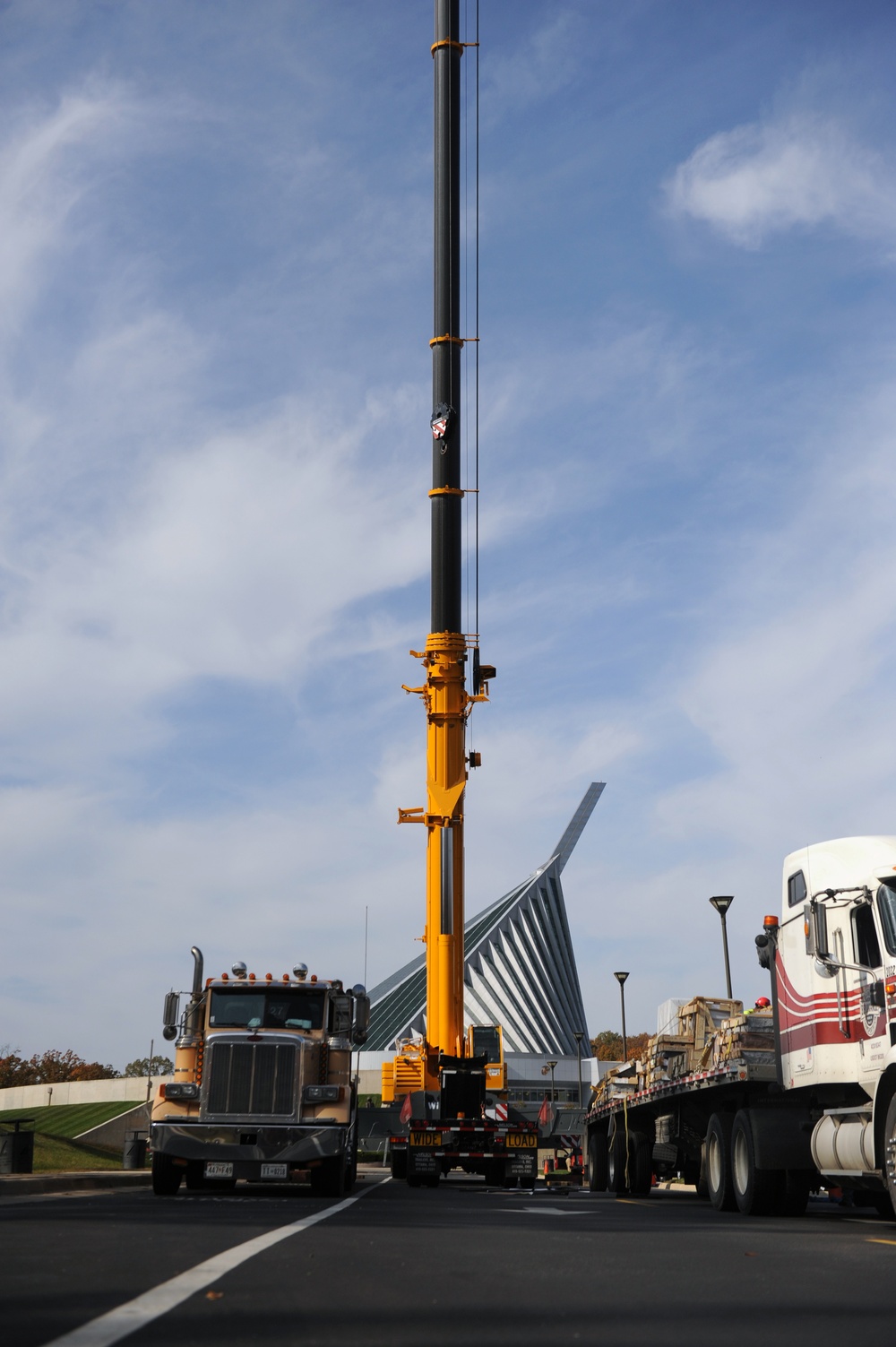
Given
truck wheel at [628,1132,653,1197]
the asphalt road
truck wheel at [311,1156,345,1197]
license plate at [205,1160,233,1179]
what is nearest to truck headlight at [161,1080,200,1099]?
license plate at [205,1160,233,1179]

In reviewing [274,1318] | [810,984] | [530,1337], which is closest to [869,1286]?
[530,1337]

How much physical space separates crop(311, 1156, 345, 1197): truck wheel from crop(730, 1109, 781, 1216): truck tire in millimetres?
5045

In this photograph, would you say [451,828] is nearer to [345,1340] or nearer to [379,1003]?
[345,1340]

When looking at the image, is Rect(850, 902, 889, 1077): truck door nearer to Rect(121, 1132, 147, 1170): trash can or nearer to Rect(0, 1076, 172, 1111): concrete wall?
Rect(121, 1132, 147, 1170): trash can

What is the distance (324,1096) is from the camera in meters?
17.5

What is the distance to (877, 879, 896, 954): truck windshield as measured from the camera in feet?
41.7

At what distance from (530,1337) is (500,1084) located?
20.0 metres

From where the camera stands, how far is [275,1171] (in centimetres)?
1695

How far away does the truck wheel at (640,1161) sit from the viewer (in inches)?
836

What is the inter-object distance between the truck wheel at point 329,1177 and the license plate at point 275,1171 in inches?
24.0

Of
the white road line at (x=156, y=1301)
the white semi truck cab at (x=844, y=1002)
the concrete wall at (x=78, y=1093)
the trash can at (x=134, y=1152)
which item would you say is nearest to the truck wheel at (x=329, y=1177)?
the white semi truck cab at (x=844, y=1002)

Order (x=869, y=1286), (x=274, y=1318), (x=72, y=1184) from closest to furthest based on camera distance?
(x=274, y=1318) < (x=869, y=1286) < (x=72, y=1184)

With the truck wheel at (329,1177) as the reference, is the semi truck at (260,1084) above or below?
above

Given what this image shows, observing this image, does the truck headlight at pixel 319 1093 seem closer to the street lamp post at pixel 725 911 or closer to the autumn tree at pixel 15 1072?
the street lamp post at pixel 725 911
